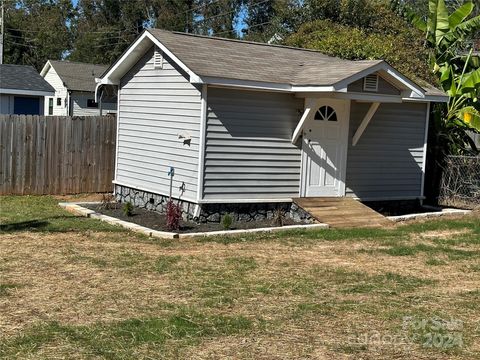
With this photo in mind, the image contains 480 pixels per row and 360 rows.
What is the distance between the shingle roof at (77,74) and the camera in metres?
38.0

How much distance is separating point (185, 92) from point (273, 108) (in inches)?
66.3

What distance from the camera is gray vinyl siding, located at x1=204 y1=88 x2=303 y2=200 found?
1154 centimetres

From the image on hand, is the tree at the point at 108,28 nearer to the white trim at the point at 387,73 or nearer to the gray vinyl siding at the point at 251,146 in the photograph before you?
the gray vinyl siding at the point at 251,146

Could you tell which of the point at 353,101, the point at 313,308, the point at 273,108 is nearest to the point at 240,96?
the point at 273,108

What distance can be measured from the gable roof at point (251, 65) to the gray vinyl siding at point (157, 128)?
0.41m

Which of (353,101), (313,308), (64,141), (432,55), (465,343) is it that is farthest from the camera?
(432,55)

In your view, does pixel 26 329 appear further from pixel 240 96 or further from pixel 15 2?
pixel 15 2

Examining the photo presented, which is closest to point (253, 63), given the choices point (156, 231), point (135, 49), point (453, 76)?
point (135, 49)

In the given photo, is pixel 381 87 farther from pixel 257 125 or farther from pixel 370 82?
pixel 257 125

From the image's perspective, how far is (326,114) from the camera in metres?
12.9

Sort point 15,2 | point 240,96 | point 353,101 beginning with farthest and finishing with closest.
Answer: point 15,2 < point 353,101 < point 240,96

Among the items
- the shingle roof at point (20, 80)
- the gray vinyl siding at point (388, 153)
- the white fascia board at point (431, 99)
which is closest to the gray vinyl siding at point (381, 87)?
the white fascia board at point (431, 99)

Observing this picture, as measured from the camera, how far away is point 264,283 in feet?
24.7

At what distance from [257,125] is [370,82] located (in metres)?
2.32
